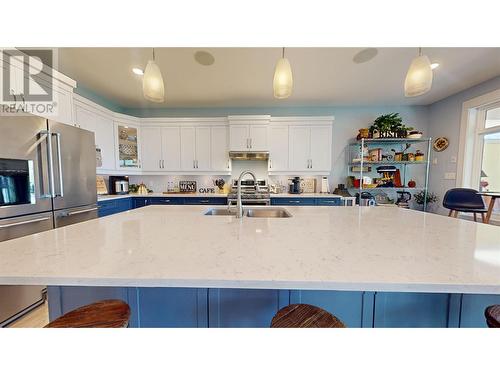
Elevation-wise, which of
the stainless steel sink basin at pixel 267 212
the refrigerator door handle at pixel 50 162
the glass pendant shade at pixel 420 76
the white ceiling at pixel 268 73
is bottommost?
the stainless steel sink basin at pixel 267 212

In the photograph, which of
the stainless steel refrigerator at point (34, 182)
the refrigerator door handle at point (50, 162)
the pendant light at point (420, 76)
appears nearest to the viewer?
the pendant light at point (420, 76)

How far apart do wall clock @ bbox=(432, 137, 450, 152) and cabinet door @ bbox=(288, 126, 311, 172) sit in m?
2.22

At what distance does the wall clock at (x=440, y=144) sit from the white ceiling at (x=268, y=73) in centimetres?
69

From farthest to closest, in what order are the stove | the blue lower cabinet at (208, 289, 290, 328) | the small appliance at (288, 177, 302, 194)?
the small appliance at (288, 177, 302, 194) → the stove → the blue lower cabinet at (208, 289, 290, 328)

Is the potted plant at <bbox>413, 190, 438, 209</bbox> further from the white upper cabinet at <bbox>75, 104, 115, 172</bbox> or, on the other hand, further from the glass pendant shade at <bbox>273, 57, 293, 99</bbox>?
the white upper cabinet at <bbox>75, 104, 115, 172</bbox>

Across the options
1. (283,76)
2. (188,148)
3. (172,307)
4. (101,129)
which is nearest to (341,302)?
(172,307)

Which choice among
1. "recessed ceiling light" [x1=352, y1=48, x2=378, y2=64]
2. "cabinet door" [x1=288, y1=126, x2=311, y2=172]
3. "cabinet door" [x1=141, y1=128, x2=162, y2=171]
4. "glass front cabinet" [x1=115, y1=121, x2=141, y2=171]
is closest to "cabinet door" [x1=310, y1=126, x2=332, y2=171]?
"cabinet door" [x1=288, y1=126, x2=311, y2=172]

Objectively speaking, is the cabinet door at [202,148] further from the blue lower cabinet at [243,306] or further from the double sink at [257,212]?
the blue lower cabinet at [243,306]

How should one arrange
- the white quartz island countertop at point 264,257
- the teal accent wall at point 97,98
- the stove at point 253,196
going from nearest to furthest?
1. the white quartz island countertop at point 264,257
2. the teal accent wall at point 97,98
3. the stove at point 253,196

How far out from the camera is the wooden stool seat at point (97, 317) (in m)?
0.73

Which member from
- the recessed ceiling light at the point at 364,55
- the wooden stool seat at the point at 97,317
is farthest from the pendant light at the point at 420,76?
the wooden stool seat at the point at 97,317

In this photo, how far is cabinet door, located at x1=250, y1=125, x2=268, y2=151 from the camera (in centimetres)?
351

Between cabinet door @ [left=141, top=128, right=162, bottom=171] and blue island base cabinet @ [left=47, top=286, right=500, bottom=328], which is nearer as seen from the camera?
blue island base cabinet @ [left=47, top=286, right=500, bottom=328]
